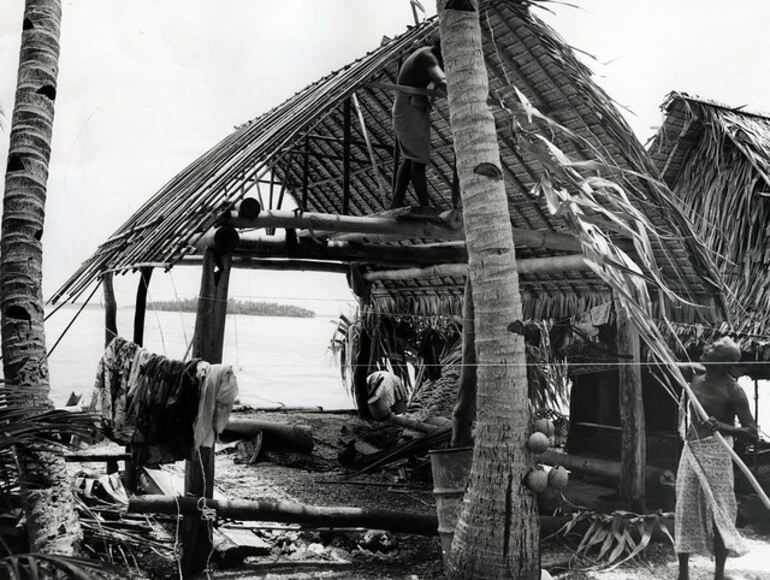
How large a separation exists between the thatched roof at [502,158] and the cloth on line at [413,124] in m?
0.33

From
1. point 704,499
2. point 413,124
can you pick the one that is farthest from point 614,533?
point 413,124

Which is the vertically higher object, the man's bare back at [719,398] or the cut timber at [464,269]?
the cut timber at [464,269]

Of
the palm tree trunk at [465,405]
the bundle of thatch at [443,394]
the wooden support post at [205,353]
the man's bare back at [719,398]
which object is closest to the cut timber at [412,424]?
the bundle of thatch at [443,394]

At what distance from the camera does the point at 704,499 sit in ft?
14.2

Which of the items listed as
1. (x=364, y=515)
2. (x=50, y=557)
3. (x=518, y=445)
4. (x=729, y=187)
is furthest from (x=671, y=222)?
(x=50, y=557)

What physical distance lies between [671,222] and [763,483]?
2694mm

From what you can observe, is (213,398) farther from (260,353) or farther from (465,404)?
(260,353)

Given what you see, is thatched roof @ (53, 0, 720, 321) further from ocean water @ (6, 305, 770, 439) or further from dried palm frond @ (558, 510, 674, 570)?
dried palm frond @ (558, 510, 674, 570)

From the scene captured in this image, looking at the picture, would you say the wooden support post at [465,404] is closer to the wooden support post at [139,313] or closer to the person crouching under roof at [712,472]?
the person crouching under roof at [712,472]

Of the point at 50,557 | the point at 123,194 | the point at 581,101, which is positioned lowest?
the point at 50,557

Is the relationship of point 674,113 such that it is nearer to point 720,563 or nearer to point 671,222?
point 671,222

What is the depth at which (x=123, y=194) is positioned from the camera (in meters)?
6.89

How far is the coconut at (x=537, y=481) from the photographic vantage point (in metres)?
3.46

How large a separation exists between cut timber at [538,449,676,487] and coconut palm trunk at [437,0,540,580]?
232 cm
